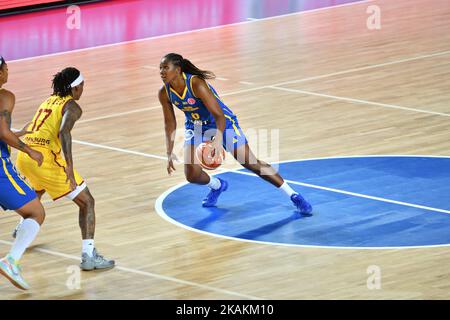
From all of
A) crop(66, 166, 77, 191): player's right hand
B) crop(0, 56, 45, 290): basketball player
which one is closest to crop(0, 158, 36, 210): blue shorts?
crop(0, 56, 45, 290): basketball player

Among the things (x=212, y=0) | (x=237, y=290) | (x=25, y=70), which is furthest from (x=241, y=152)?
(x=212, y=0)

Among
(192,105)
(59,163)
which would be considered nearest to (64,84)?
(59,163)

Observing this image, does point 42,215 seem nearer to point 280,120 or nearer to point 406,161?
point 406,161

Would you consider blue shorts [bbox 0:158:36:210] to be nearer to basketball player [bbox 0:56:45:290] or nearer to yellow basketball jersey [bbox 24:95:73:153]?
basketball player [bbox 0:56:45:290]

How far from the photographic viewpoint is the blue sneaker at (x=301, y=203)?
11578 millimetres

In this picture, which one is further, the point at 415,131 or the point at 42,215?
the point at 415,131

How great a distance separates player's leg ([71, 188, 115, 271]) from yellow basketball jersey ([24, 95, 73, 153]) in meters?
0.43

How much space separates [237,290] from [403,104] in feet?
23.6

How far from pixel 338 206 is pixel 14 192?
3.61 metres

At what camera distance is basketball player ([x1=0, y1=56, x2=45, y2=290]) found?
946cm

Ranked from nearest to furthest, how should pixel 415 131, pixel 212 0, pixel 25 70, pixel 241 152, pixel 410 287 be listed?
1. pixel 410 287
2. pixel 241 152
3. pixel 415 131
4. pixel 25 70
5. pixel 212 0

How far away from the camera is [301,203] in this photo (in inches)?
456

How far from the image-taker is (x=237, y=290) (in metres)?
9.66

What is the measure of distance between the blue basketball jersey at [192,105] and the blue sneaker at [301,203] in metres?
1.01
